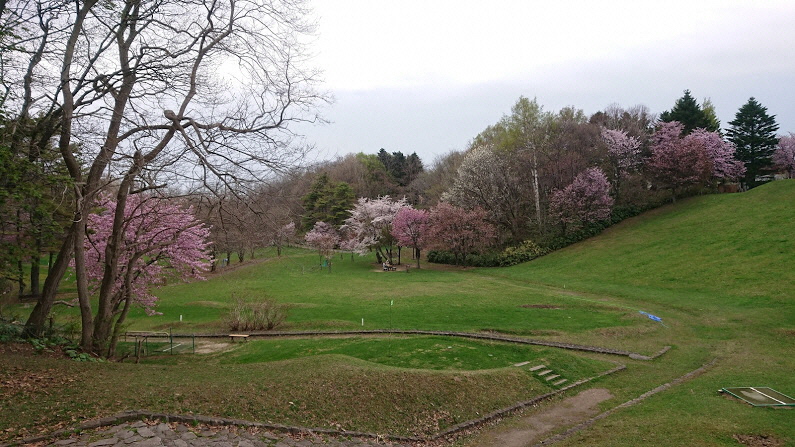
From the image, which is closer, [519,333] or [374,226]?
[519,333]

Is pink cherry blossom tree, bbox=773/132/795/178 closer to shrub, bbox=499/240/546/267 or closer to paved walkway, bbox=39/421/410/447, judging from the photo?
shrub, bbox=499/240/546/267

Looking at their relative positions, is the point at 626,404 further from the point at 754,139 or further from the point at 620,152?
the point at 754,139

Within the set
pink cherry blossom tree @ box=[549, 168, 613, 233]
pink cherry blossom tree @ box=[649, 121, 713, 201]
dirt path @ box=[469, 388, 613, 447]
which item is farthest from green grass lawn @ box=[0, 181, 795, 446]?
pink cherry blossom tree @ box=[649, 121, 713, 201]

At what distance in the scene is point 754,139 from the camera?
48000 millimetres

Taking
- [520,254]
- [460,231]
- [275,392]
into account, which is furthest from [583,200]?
[275,392]

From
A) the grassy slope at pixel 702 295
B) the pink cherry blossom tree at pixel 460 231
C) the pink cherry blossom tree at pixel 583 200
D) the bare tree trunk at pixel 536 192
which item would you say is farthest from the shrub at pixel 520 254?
the pink cherry blossom tree at pixel 583 200

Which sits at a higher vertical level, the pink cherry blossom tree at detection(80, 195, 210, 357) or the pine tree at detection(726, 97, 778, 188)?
the pine tree at detection(726, 97, 778, 188)

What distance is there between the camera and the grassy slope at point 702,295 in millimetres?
10125

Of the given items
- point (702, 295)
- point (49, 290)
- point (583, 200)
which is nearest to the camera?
point (49, 290)

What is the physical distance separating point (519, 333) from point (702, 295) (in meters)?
13.7

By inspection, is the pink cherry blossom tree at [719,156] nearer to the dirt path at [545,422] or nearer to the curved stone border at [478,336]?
the curved stone border at [478,336]

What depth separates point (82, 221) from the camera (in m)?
11.0

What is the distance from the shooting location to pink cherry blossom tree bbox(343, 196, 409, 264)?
168 feet

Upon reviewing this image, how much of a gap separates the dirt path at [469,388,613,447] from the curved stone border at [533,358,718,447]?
306 millimetres
